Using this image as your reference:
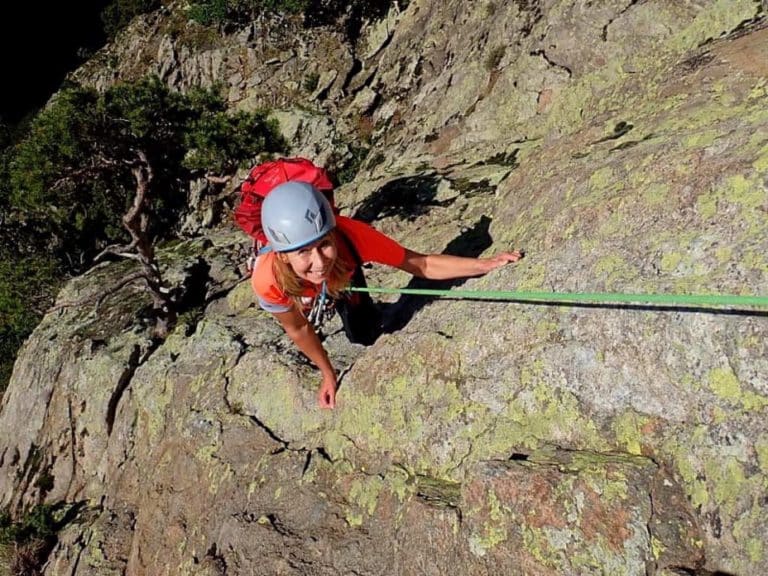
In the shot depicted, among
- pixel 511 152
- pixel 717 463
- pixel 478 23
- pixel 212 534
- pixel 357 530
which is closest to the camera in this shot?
pixel 717 463

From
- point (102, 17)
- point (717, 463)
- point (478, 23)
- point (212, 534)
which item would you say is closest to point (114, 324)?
point (212, 534)

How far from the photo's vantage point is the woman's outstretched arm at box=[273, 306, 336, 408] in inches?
202

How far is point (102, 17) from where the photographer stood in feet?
227

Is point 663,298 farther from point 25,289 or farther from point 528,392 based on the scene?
point 25,289

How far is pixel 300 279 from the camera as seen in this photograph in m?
4.71

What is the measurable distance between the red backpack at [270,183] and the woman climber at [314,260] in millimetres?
656

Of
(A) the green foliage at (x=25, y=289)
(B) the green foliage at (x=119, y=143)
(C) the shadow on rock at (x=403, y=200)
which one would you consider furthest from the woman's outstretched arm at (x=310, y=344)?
(A) the green foliage at (x=25, y=289)

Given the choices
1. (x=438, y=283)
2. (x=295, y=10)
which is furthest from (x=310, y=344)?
(x=295, y=10)

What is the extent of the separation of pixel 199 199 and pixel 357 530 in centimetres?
2516

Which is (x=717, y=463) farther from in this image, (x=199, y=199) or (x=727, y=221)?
(x=199, y=199)

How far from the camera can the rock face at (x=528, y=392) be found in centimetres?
358

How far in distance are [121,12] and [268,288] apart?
75.9m

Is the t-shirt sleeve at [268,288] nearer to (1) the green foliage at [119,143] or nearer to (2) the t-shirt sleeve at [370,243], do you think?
(2) the t-shirt sleeve at [370,243]

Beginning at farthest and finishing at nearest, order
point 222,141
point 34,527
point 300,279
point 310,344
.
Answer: point 222,141, point 34,527, point 310,344, point 300,279
